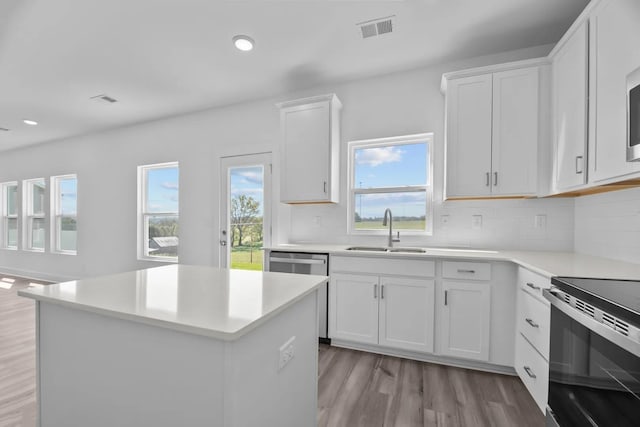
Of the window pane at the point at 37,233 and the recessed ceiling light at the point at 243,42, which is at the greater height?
the recessed ceiling light at the point at 243,42

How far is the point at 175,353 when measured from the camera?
88cm

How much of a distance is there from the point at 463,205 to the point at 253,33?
8.21 feet

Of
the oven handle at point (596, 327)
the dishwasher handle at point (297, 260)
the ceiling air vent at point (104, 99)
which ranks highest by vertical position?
the ceiling air vent at point (104, 99)

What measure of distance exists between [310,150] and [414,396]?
2368mm

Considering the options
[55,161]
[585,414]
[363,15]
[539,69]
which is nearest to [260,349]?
[585,414]

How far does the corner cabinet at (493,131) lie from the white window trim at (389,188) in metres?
0.44

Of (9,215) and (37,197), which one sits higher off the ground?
(37,197)

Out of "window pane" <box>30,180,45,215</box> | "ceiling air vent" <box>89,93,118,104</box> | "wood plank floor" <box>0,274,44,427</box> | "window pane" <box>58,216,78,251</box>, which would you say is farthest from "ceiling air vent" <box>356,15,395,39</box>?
"window pane" <box>30,180,45,215</box>

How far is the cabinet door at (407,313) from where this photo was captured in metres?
2.36

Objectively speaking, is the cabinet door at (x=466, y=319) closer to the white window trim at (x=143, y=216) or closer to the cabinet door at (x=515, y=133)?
the cabinet door at (x=515, y=133)

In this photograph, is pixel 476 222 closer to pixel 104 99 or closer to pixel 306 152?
pixel 306 152

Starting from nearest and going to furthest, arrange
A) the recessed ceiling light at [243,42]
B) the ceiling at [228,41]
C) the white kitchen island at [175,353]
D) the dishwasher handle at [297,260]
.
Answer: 1. the white kitchen island at [175,353]
2. the ceiling at [228,41]
3. the recessed ceiling light at [243,42]
4. the dishwasher handle at [297,260]

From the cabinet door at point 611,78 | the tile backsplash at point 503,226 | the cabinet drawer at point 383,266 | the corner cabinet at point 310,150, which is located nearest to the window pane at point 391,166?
the corner cabinet at point 310,150

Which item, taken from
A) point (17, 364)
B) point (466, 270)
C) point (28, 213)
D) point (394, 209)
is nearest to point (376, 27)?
point (394, 209)
